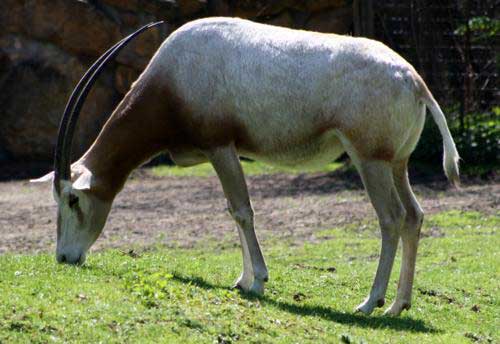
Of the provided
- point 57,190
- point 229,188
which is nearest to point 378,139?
point 229,188

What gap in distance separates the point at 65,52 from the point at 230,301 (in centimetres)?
1115

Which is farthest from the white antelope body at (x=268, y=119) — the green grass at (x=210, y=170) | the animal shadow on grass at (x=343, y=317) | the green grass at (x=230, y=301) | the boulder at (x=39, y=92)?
the boulder at (x=39, y=92)

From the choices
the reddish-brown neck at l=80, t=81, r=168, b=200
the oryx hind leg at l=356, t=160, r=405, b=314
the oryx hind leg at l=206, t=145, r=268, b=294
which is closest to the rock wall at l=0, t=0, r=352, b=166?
the reddish-brown neck at l=80, t=81, r=168, b=200

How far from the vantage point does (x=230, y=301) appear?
286 inches

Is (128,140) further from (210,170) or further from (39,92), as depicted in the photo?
(39,92)

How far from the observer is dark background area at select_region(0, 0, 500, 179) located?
16.7m

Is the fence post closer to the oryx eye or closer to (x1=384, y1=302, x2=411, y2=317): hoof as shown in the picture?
the oryx eye

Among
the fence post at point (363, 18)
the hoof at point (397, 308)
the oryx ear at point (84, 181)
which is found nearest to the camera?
the hoof at point (397, 308)

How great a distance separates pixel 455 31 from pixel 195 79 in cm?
909

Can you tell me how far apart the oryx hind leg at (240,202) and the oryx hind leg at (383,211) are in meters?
0.82

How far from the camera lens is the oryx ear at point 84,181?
8516 mm

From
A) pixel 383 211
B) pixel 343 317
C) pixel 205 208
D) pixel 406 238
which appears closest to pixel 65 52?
pixel 205 208

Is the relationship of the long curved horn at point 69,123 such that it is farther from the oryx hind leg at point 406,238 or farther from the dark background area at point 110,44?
the dark background area at point 110,44

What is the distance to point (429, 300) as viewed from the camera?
874cm
